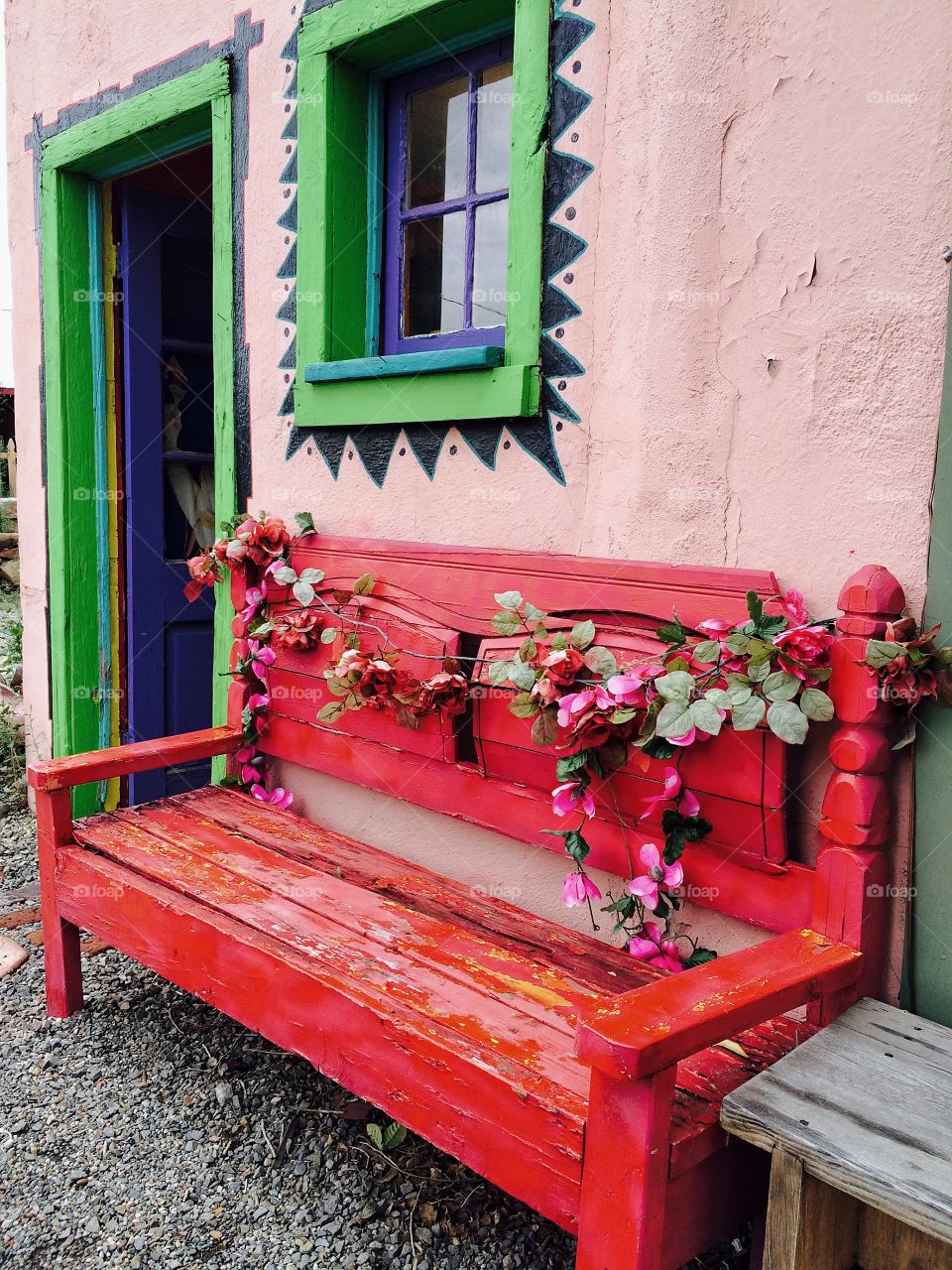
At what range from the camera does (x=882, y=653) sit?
1663mm

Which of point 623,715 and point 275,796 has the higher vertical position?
point 623,715

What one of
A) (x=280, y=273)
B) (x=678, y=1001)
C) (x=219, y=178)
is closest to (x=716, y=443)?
(x=678, y=1001)

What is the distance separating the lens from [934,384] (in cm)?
173

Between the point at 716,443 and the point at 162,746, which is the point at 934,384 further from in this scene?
the point at 162,746

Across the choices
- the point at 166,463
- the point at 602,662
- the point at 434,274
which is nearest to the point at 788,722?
the point at 602,662

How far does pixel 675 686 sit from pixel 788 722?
8.5 inches

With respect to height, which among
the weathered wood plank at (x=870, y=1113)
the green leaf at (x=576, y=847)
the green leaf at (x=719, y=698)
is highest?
the green leaf at (x=719, y=698)

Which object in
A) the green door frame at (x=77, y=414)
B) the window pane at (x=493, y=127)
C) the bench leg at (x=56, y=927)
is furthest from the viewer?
the green door frame at (x=77, y=414)

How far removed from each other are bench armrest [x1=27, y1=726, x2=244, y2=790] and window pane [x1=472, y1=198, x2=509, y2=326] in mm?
1449

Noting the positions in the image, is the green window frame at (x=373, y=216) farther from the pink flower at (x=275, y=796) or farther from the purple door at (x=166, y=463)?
the purple door at (x=166, y=463)

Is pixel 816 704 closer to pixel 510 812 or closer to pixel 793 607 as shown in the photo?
pixel 793 607

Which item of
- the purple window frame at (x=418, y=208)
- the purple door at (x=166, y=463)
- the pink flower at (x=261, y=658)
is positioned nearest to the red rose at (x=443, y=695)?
the pink flower at (x=261, y=658)

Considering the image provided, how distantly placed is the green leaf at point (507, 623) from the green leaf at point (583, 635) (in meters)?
0.14

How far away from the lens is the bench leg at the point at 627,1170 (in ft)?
4.42
